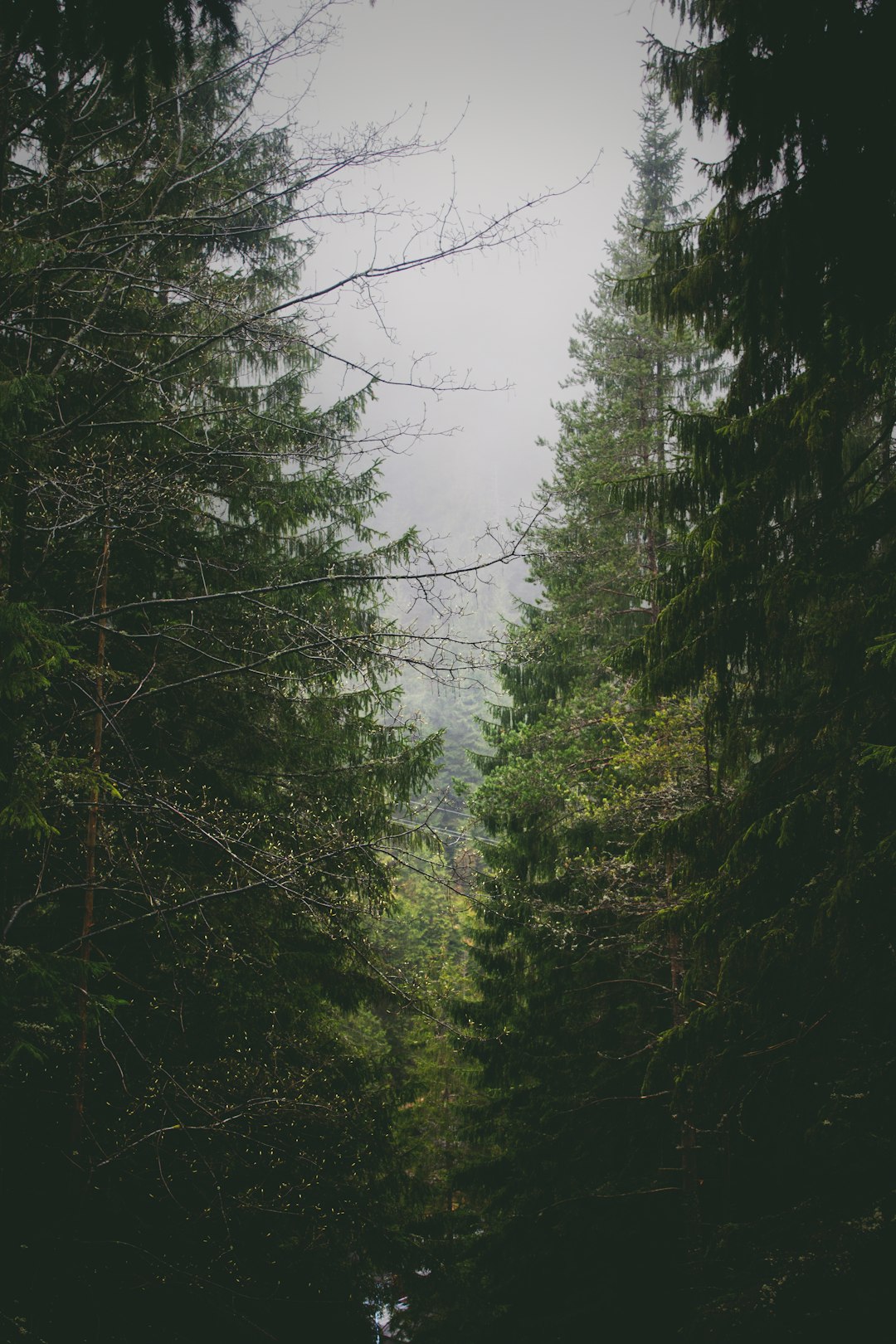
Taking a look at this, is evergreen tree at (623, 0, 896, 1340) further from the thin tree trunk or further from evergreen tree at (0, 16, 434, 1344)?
the thin tree trunk

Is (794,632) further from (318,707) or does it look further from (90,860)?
(90,860)

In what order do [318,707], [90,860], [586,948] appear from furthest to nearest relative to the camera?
[586,948], [318,707], [90,860]

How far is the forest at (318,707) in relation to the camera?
331cm

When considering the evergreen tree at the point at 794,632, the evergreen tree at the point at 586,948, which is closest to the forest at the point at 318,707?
the evergreen tree at the point at 794,632

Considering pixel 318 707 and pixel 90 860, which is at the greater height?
pixel 318 707

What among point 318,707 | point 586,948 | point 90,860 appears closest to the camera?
point 90,860

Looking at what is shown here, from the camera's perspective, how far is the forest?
331 cm

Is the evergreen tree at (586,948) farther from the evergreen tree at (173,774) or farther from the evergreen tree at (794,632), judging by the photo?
the evergreen tree at (173,774)

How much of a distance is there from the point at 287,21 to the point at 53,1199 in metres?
6.56

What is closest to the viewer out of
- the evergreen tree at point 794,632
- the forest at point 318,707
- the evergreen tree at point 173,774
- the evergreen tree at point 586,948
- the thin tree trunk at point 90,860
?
the evergreen tree at point 794,632

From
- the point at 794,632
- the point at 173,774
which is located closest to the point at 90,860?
the point at 173,774

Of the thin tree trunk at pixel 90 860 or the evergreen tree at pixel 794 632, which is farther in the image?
the thin tree trunk at pixel 90 860

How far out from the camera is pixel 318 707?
5.82 m

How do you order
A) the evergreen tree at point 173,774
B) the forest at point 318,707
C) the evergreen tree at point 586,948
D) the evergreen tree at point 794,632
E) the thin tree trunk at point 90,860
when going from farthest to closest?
1. the evergreen tree at point 586,948
2. the thin tree trunk at point 90,860
3. the evergreen tree at point 173,774
4. the forest at point 318,707
5. the evergreen tree at point 794,632
